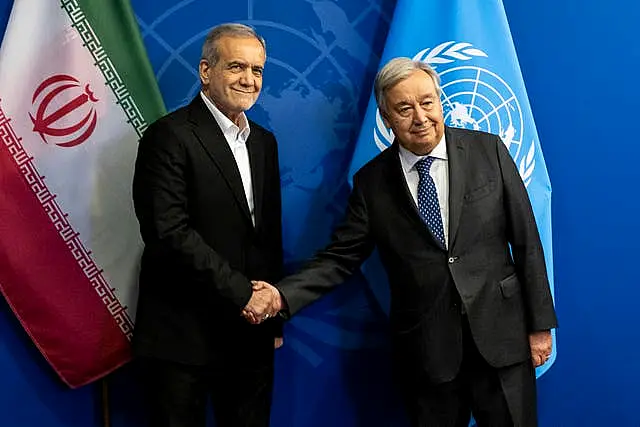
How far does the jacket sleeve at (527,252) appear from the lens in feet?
6.50

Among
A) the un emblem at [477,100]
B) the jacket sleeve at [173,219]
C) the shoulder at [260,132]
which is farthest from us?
the un emblem at [477,100]

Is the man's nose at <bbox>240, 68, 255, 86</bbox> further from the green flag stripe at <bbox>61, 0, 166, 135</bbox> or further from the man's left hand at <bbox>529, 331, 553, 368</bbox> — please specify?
the man's left hand at <bbox>529, 331, 553, 368</bbox>

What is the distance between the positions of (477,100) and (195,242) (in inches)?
39.1

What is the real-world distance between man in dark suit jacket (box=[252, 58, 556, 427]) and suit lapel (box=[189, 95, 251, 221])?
336mm

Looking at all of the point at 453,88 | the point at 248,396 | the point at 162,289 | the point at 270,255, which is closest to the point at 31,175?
the point at 162,289

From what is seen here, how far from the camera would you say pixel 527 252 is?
198 centimetres

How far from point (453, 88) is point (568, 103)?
462mm

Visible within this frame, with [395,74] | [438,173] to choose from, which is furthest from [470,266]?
[395,74]

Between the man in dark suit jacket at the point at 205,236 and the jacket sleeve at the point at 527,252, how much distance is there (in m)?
0.68

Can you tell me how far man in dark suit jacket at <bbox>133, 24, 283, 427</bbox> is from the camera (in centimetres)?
196

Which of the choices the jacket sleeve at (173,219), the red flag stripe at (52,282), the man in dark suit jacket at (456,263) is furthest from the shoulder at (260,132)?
the red flag stripe at (52,282)

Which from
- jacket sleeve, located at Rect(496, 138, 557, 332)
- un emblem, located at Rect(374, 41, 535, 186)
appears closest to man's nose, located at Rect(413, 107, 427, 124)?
jacket sleeve, located at Rect(496, 138, 557, 332)

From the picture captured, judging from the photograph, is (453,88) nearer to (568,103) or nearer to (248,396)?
(568,103)

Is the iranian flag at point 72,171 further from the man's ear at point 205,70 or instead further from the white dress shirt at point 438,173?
the white dress shirt at point 438,173
